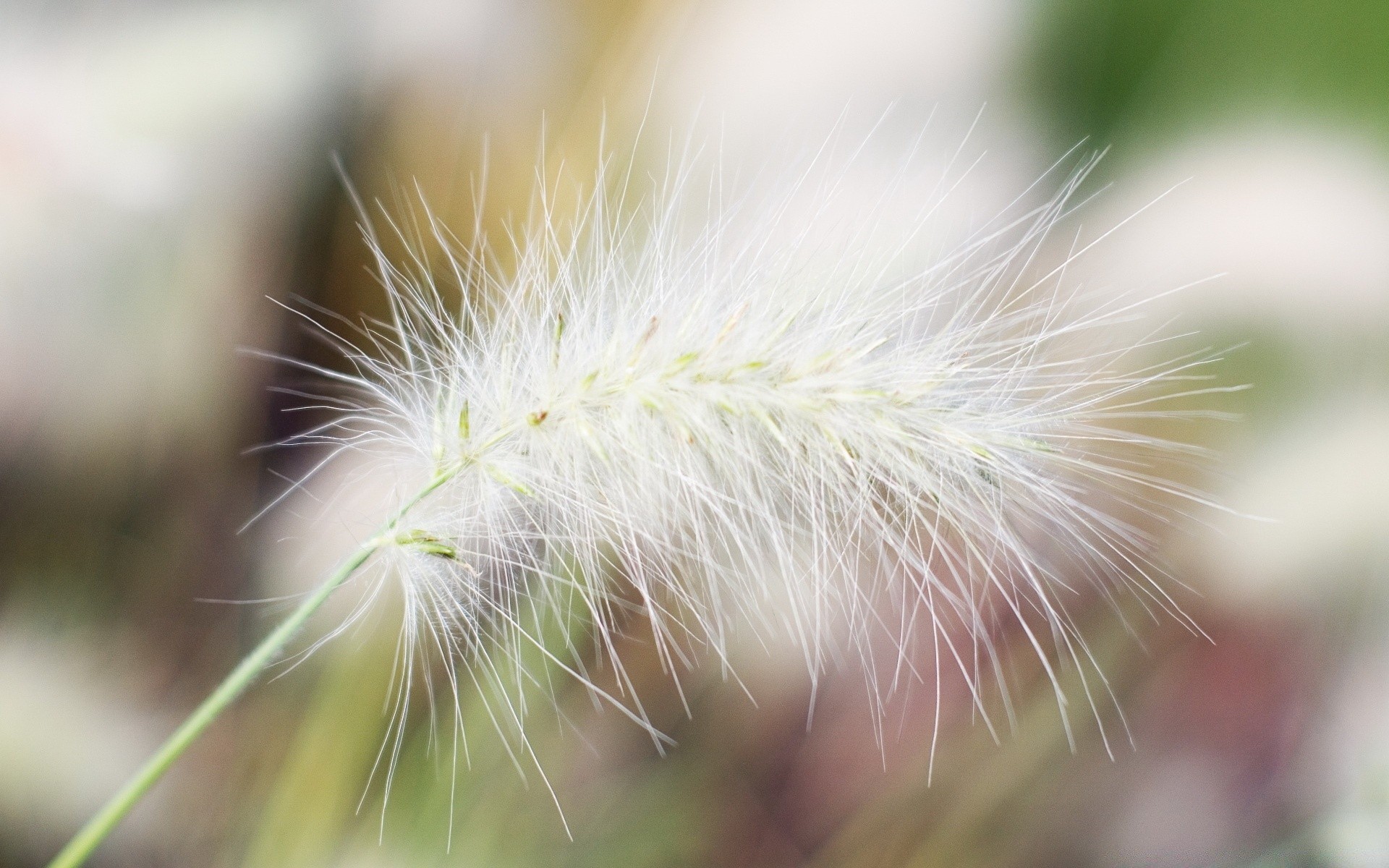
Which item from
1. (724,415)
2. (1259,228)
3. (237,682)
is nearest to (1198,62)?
(1259,228)

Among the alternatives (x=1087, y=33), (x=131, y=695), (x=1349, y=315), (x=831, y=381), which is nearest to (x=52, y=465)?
(x=131, y=695)

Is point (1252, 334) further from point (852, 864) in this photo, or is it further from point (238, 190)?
point (238, 190)

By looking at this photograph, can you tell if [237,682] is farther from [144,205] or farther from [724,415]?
[144,205]

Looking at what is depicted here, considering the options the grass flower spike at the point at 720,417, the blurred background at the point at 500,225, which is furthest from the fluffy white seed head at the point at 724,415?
the blurred background at the point at 500,225

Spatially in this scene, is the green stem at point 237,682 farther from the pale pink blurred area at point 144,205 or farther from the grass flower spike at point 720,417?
the pale pink blurred area at point 144,205

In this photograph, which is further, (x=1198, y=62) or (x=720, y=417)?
(x=1198, y=62)

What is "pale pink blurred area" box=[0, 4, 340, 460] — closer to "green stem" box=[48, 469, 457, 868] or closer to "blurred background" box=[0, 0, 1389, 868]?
"blurred background" box=[0, 0, 1389, 868]

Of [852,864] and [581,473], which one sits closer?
[581,473]

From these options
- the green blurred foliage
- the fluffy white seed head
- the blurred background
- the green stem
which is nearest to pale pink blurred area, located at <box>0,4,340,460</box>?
the blurred background
